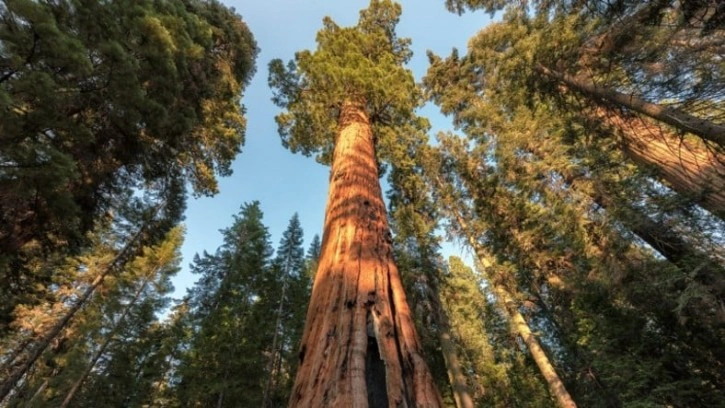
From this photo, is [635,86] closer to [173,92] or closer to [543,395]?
[173,92]

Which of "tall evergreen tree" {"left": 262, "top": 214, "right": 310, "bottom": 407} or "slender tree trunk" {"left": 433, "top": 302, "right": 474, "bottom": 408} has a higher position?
"tall evergreen tree" {"left": 262, "top": 214, "right": 310, "bottom": 407}

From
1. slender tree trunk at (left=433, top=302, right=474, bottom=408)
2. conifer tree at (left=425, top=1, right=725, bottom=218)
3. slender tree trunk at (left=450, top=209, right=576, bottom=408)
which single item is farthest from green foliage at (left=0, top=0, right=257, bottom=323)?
slender tree trunk at (left=450, top=209, right=576, bottom=408)

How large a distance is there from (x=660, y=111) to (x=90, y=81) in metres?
9.30

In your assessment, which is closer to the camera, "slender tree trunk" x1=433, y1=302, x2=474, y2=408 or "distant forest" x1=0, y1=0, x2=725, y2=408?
"distant forest" x1=0, y1=0, x2=725, y2=408

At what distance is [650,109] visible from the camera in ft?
17.8

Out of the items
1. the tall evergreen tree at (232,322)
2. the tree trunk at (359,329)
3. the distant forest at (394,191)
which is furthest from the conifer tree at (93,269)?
the tree trunk at (359,329)

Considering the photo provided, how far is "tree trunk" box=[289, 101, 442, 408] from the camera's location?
1711mm

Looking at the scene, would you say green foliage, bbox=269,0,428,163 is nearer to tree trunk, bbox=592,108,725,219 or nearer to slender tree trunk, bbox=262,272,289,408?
tree trunk, bbox=592,108,725,219

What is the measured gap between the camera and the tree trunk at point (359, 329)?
1.71 metres

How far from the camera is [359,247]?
8.93 ft

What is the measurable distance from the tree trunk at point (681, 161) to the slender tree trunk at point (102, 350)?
20.3 meters

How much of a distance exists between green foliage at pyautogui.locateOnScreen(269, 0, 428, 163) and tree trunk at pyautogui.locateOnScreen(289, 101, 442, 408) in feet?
13.0

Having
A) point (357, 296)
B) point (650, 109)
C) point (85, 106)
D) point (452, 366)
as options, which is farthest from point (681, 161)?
point (85, 106)

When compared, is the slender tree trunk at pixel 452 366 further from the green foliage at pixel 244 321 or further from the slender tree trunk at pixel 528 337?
the green foliage at pixel 244 321
